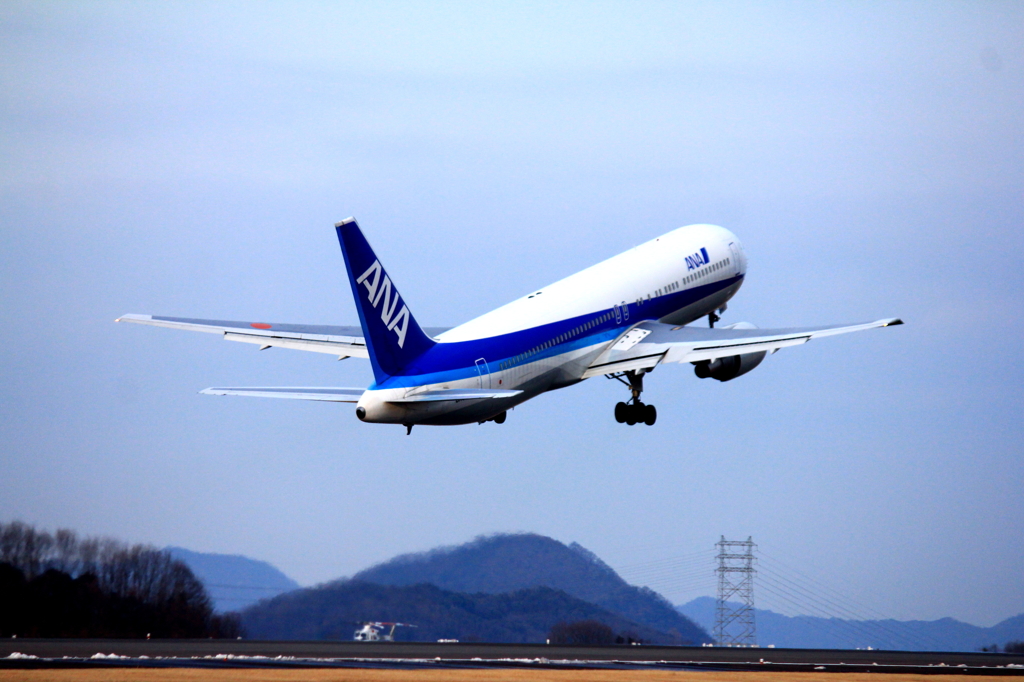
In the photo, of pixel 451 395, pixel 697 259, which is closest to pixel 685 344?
pixel 697 259

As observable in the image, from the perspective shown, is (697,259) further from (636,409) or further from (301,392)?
(301,392)

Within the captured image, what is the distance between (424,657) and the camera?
138 feet

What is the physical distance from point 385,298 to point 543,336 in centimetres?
746

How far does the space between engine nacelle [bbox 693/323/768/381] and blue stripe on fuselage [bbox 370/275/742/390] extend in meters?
2.68

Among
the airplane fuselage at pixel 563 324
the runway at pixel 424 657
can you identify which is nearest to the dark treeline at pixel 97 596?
the runway at pixel 424 657

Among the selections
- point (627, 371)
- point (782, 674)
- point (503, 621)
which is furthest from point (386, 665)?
point (503, 621)

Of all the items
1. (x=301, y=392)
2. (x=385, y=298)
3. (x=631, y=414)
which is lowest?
(x=301, y=392)

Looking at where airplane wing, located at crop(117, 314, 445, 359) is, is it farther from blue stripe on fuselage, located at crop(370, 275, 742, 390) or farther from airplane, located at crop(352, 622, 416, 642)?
airplane, located at crop(352, 622, 416, 642)

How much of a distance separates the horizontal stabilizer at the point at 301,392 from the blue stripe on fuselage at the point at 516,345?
0.96 meters

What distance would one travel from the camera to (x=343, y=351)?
4744 cm

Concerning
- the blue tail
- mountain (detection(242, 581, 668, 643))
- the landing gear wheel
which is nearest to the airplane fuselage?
the blue tail

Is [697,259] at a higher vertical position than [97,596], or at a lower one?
higher

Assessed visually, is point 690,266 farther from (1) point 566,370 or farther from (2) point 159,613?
(2) point 159,613

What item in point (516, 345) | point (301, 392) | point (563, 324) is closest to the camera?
point (301, 392)
